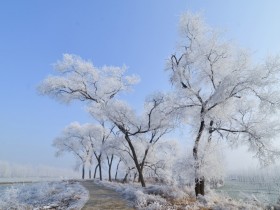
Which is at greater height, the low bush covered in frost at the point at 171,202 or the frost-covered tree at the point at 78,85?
the frost-covered tree at the point at 78,85

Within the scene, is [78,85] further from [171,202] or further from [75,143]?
[75,143]

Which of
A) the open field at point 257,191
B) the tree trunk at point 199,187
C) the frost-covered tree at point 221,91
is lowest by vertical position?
the open field at point 257,191

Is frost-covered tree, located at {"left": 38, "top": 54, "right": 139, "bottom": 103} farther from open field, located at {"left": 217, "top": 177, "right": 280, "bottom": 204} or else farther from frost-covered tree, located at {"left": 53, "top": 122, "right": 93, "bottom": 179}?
frost-covered tree, located at {"left": 53, "top": 122, "right": 93, "bottom": 179}

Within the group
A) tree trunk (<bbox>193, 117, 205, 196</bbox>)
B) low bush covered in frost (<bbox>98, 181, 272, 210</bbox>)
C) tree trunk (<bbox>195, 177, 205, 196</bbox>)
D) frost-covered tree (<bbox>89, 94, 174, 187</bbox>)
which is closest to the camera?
low bush covered in frost (<bbox>98, 181, 272, 210</bbox>)

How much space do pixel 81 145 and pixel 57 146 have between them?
5917 mm

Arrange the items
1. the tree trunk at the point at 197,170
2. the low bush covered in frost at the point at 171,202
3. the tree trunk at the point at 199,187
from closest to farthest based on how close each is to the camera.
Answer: the low bush covered in frost at the point at 171,202 < the tree trunk at the point at 197,170 < the tree trunk at the point at 199,187

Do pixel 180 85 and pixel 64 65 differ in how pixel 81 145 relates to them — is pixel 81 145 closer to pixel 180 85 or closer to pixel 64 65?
pixel 64 65

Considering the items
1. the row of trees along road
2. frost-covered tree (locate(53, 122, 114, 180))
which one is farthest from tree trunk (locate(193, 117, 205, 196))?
frost-covered tree (locate(53, 122, 114, 180))

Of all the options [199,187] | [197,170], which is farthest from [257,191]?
[197,170]

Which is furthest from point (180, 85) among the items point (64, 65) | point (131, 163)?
point (131, 163)

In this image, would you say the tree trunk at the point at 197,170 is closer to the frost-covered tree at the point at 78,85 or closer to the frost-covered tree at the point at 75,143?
the frost-covered tree at the point at 78,85

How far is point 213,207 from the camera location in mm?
16609

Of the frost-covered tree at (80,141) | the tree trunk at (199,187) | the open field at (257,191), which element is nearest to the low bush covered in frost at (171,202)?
the tree trunk at (199,187)

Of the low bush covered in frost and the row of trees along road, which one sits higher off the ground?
the row of trees along road
